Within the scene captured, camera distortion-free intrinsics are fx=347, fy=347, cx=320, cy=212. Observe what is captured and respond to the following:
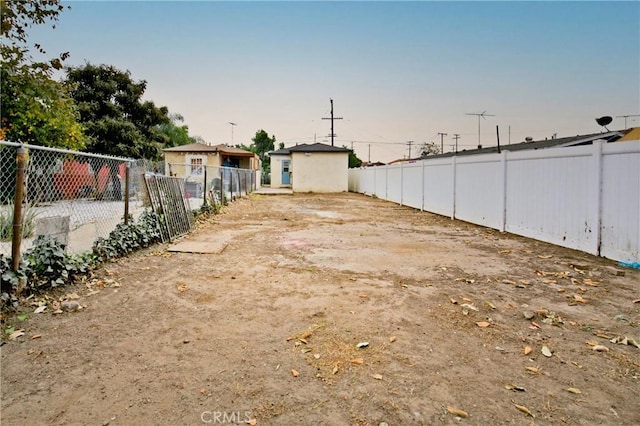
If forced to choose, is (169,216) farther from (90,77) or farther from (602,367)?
(90,77)

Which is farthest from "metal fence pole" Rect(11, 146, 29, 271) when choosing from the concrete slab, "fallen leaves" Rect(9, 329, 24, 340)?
the concrete slab

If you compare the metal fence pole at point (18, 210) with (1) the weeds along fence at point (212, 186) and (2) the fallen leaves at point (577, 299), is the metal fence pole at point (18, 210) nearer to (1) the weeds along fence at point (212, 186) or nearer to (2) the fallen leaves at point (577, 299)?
(2) the fallen leaves at point (577, 299)

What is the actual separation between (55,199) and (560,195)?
8431 mm

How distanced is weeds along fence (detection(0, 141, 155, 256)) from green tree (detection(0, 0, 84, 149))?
14.6ft

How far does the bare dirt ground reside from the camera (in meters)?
1.88

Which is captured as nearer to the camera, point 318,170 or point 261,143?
point 318,170

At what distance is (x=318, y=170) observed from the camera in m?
26.5

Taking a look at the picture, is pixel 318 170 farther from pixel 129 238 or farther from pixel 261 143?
pixel 261 143

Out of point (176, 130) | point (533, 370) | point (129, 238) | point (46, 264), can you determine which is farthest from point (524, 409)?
point (176, 130)

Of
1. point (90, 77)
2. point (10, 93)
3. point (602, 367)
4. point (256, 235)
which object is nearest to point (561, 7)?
point (256, 235)

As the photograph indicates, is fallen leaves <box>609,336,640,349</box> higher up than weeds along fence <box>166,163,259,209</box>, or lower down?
lower down

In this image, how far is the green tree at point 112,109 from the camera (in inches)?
754

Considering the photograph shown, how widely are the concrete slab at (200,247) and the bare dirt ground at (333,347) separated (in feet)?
2.70

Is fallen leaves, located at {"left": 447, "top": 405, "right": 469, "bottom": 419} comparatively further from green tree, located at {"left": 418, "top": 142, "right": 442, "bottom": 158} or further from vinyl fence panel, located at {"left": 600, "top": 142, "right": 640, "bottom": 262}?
green tree, located at {"left": 418, "top": 142, "right": 442, "bottom": 158}
